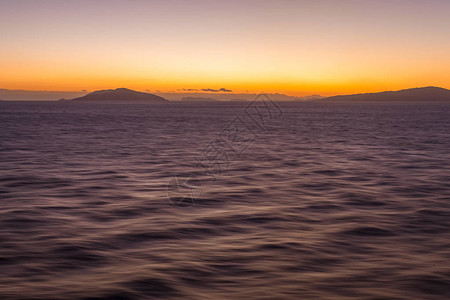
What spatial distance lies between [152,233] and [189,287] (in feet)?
10.6

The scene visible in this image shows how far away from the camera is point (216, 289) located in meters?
6.97

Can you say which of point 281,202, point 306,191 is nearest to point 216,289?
point 281,202

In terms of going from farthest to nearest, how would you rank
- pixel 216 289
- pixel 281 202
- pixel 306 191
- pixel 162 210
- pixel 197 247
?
pixel 306 191, pixel 281 202, pixel 162 210, pixel 197 247, pixel 216 289

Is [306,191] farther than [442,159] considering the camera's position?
No

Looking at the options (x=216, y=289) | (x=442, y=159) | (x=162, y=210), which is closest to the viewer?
(x=216, y=289)

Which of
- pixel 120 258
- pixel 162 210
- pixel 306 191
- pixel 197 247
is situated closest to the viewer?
pixel 120 258

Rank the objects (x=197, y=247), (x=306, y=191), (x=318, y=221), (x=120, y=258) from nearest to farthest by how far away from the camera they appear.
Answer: (x=120, y=258) → (x=197, y=247) → (x=318, y=221) → (x=306, y=191)

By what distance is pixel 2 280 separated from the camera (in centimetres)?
717

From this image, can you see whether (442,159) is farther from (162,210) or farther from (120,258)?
(120,258)

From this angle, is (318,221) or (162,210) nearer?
(318,221)

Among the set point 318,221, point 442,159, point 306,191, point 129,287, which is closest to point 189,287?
point 129,287

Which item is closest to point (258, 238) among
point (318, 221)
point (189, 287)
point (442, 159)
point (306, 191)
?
point (318, 221)

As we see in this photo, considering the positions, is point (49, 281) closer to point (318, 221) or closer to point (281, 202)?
point (318, 221)

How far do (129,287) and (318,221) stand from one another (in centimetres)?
569
